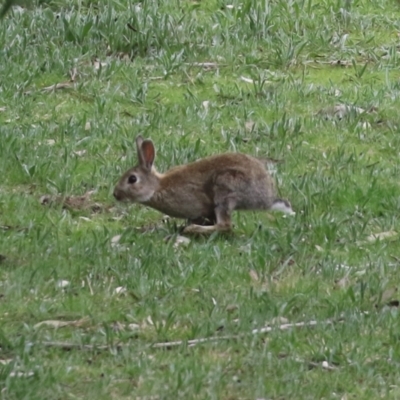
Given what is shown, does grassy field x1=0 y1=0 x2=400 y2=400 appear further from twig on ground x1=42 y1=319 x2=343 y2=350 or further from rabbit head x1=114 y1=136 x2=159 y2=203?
rabbit head x1=114 y1=136 x2=159 y2=203

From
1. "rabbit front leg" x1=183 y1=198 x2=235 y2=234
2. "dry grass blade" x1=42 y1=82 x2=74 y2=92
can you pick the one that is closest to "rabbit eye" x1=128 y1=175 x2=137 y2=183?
"rabbit front leg" x1=183 y1=198 x2=235 y2=234

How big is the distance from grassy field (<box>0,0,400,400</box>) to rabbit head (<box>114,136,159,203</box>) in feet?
0.70

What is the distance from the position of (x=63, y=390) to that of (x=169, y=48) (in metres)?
7.23

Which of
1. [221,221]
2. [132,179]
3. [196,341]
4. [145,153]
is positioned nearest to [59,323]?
[196,341]

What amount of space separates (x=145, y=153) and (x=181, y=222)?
1.90ft

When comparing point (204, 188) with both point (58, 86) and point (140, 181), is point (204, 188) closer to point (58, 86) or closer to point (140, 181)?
point (140, 181)

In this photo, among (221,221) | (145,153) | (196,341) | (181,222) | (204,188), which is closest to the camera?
(196,341)

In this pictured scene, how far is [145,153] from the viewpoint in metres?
9.53

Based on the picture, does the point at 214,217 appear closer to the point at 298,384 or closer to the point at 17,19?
the point at 298,384

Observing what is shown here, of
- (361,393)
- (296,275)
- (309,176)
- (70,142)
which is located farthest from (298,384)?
(70,142)

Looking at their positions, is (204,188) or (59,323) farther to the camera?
(204,188)

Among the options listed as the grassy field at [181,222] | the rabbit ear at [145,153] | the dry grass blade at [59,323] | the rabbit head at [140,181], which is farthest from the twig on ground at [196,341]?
the rabbit ear at [145,153]

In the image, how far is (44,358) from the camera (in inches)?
275

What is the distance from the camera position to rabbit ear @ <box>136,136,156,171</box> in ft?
31.1
